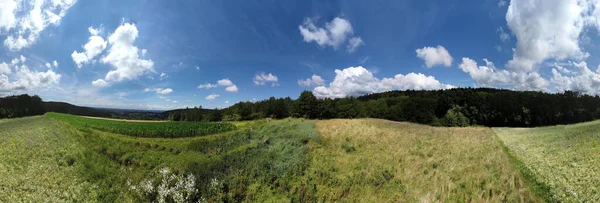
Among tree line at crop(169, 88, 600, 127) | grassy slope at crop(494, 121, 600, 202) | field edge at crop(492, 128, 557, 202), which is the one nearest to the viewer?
grassy slope at crop(494, 121, 600, 202)

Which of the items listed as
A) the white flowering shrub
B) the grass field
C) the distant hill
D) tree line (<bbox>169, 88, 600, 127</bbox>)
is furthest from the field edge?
the distant hill

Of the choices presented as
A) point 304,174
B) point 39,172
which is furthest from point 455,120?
point 39,172

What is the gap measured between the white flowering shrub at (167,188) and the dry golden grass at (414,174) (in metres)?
4.97

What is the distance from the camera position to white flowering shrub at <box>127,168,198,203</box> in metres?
8.62

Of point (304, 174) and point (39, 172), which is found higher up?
point (304, 174)

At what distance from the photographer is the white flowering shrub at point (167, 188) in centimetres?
862

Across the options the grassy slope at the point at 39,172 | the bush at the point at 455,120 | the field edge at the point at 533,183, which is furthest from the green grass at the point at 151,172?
the bush at the point at 455,120

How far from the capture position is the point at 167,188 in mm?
8984

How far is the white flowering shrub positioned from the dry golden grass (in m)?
4.97

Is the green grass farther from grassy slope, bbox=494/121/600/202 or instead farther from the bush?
the bush

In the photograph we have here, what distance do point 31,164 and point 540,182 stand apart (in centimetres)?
2424

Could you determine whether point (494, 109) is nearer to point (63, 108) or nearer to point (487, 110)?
point (487, 110)

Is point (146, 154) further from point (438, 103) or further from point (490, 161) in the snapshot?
point (438, 103)

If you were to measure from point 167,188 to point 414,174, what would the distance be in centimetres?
1068
